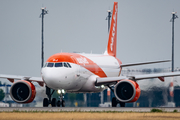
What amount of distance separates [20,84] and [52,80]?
455 centimetres

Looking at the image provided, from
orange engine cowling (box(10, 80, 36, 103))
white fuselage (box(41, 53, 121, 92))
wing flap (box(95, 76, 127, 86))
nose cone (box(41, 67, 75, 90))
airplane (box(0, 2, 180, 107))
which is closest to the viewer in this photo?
nose cone (box(41, 67, 75, 90))

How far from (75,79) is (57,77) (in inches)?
88.3

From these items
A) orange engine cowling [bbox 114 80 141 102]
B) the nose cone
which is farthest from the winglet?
the nose cone

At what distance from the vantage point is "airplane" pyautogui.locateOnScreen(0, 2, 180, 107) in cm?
3400

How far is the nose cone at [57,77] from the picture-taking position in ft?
109

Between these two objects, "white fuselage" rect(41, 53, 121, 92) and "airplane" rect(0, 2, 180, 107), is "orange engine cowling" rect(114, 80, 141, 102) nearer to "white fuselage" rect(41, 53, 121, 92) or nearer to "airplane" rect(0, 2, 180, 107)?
"airplane" rect(0, 2, 180, 107)

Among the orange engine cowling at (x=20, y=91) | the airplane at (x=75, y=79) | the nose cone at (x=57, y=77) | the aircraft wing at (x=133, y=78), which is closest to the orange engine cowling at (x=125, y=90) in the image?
the airplane at (x=75, y=79)

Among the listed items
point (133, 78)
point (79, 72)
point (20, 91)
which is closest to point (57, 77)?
point (79, 72)

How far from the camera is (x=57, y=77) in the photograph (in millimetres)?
33469

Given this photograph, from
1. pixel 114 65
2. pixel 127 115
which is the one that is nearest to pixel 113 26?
pixel 114 65

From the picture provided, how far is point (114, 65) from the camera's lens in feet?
145

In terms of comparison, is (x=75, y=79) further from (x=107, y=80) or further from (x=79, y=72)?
(x=107, y=80)

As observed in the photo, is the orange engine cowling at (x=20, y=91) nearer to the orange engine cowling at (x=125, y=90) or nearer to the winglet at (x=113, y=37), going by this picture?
the orange engine cowling at (x=125, y=90)

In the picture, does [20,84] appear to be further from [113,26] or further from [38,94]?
[113,26]
